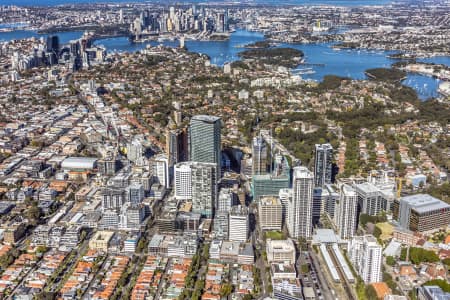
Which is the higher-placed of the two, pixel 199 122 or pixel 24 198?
pixel 199 122

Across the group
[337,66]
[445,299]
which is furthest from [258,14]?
[445,299]

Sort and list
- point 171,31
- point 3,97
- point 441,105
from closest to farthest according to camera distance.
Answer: point 441,105 → point 3,97 → point 171,31

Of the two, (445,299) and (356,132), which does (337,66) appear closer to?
(356,132)

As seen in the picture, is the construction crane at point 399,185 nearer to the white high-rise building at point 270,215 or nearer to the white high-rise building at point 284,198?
the white high-rise building at point 284,198

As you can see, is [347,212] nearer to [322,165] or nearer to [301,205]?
[301,205]

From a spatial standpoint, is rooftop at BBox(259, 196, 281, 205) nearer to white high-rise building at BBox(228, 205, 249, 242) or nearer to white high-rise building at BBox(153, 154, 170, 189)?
white high-rise building at BBox(228, 205, 249, 242)

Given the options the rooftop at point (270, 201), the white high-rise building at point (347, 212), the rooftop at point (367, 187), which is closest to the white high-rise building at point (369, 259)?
the white high-rise building at point (347, 212)
